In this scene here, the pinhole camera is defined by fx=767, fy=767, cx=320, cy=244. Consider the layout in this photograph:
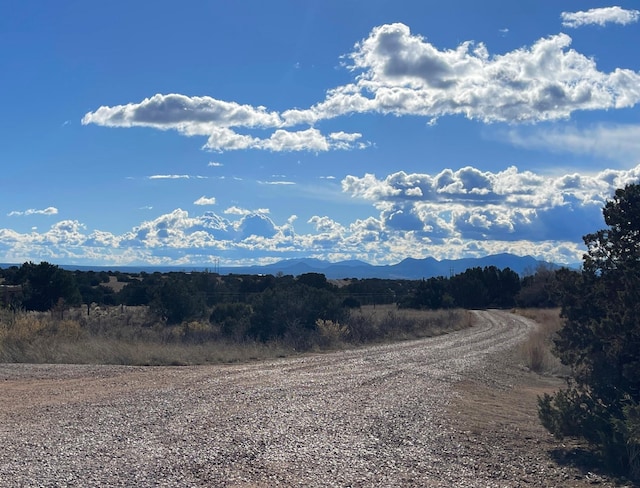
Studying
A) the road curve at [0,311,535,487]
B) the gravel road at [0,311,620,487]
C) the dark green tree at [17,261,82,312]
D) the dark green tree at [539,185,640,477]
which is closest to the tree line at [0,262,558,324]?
the dark green tree at [17,261,82,312]

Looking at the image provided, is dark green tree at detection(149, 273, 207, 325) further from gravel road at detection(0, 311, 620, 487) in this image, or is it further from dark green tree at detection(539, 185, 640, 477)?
dark green tree at detection(539, 185, 640, 477)

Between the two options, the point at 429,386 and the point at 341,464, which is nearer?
the point at 341,464

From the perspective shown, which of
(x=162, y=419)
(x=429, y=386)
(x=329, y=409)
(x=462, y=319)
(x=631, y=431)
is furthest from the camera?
(x=462, y=319)

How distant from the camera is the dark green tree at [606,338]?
10.7 m

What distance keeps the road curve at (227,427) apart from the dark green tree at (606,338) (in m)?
1.95

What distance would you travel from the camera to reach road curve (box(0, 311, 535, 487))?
9094mm

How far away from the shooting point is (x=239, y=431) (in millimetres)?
11586

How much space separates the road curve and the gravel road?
23 millimetres

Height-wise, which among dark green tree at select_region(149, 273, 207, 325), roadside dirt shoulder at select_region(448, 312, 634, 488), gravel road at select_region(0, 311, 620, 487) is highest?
dark green tree at select_region(149, 273, 207, 325)

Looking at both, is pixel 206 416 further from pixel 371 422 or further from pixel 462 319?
pixel 462 319

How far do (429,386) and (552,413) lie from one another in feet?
21.6

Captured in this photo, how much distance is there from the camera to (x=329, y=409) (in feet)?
46.2

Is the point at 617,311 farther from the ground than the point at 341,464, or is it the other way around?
the point at 617,311

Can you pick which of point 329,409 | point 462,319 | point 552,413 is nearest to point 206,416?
point 329,409
